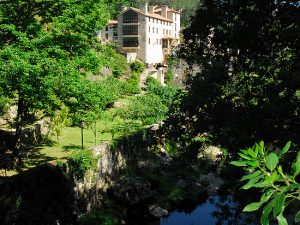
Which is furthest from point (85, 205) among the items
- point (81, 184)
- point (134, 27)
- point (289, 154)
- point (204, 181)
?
point (134, 27)

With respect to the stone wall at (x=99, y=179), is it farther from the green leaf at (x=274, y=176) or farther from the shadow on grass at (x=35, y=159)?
the green leaf at (x=274, y=176)

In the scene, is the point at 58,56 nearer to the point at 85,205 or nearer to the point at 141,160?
the point at 85,205

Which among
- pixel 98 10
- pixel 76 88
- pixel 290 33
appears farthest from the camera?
pixel 98 10

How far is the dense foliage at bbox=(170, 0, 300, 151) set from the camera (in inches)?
415

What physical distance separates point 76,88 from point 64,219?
6.96m

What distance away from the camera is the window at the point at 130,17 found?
252 ft

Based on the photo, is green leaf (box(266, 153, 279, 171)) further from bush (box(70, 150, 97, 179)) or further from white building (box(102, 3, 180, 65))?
white building (box(102, 3, 180, 65))

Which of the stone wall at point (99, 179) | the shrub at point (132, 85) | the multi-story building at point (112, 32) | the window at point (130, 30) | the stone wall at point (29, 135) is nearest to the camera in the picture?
the stone wall at point (99, 179)

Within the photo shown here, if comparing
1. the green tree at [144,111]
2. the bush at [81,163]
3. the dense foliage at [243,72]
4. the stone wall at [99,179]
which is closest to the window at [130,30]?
the green tree at [144,111]

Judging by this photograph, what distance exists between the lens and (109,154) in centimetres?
2517

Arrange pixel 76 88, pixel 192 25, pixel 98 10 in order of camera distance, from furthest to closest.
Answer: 1. pixel 98 10
2. pixel 76 88
3. pixel 192 25

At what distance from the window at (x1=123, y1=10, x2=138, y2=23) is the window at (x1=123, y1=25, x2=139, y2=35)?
3.55 feet

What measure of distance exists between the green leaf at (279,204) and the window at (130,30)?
255 ft

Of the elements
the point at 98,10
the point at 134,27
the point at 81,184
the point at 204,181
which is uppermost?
the point at 134,27
